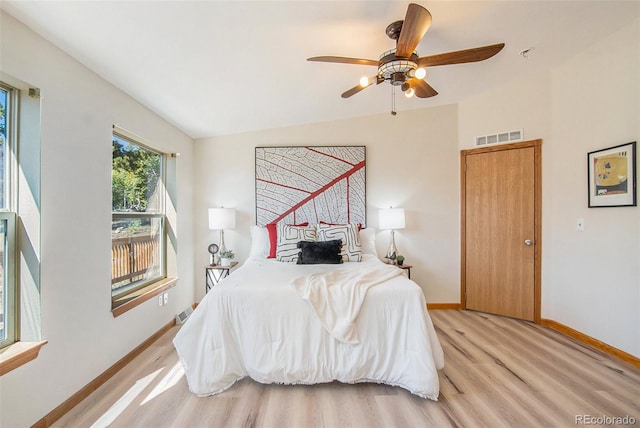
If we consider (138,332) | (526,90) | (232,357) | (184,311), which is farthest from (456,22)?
(184,311)

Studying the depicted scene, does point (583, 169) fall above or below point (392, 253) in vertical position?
above

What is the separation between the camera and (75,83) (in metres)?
1.87

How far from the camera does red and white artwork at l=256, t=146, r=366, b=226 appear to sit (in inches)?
144

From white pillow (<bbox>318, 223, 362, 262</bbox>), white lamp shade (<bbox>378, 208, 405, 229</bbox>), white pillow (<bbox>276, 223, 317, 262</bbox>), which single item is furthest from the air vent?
white pillow (<bbox>276, 223, 317, 262</bbox>)

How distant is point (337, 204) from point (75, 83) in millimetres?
2746

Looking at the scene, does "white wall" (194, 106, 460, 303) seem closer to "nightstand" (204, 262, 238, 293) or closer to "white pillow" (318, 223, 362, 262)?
"nightstand" (204, 262, 238, 293)

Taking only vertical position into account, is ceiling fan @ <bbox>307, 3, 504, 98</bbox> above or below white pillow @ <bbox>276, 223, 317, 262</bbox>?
above

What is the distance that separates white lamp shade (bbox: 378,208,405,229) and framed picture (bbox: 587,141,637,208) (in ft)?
5.89

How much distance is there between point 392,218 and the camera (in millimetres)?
3396

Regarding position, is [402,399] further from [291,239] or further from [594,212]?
[594,212]

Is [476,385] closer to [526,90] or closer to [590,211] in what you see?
[590,211]

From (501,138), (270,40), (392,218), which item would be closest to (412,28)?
(270,40)

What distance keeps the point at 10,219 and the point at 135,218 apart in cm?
112

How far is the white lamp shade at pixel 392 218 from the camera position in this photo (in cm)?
338
